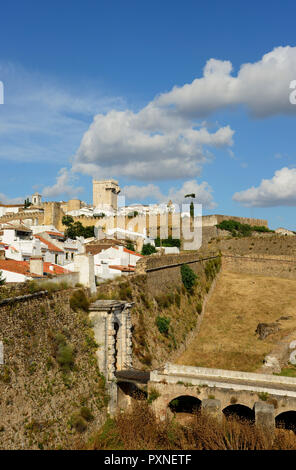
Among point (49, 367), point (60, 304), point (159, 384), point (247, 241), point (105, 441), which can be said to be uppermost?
point (247, 241)

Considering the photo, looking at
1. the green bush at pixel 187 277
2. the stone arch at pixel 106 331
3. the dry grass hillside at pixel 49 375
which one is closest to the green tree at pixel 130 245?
the green bush at pixel 187 277

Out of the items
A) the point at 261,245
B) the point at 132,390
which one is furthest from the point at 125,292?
the point at 261,245

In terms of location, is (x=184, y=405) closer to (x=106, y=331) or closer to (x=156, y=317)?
(x=106, y=331)

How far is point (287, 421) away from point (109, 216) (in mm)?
62375

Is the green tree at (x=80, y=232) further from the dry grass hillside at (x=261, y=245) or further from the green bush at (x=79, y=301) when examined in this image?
the green bush at (x=79, y=301)

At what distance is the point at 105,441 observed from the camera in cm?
1642

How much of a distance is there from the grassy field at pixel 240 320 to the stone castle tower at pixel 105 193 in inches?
2482

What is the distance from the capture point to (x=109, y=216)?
78.4m

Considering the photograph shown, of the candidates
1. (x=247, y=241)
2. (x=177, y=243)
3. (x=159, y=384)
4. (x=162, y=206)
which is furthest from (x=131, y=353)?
(x=162, y=206)

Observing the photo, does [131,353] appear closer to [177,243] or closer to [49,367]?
[49,367]

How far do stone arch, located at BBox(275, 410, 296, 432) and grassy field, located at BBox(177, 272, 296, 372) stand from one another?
461 centimetres

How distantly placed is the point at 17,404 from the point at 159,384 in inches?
266

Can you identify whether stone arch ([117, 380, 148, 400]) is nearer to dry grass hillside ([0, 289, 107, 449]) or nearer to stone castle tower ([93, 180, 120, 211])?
dry grass hillside ([0, 289, 107, 449])

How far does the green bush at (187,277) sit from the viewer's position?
107ft
